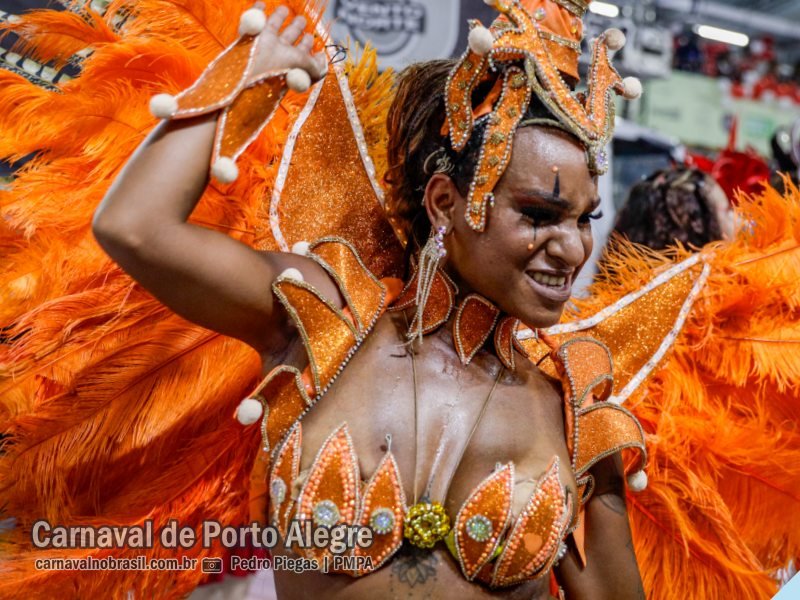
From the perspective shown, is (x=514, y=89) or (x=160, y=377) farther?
(x=160, y=377)

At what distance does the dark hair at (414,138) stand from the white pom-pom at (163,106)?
404 mm

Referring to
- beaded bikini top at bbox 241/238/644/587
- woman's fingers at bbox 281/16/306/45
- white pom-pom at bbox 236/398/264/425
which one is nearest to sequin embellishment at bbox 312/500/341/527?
beaded bikini top at bbox 241/238/644/587

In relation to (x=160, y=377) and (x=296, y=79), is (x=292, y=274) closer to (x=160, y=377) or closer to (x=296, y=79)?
(x=296, y=79)

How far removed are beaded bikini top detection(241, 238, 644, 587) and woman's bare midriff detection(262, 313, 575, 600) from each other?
0.02 meters

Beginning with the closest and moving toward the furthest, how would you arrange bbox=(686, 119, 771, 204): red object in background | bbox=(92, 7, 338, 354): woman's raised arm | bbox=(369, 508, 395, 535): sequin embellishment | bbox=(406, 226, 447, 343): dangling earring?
bbox=(92, 7, 338, 354): woman's raised arm, bbox=(369, 508, 395, 535): sequin embellishment, bbox=(406, 226, 447, 343): dangling earring, bbox=(686, 119, 771, 204): red object in background

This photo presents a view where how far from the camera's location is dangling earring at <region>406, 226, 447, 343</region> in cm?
128

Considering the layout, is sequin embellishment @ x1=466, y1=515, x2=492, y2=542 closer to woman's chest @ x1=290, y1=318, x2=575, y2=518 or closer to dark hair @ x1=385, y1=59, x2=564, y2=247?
woman's chest @ x1=290, y1=318, x2=575, y2=518

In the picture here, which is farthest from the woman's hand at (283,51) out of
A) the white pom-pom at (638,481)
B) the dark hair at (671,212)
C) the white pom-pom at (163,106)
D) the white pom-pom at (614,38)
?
the dark hair at (671,212)

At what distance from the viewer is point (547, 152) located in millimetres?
1232

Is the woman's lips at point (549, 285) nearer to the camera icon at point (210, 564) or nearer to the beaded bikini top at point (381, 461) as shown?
the beaded bikini top at point (381, 461)

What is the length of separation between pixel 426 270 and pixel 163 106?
1.43ft

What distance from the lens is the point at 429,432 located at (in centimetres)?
125

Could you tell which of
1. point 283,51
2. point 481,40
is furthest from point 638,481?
point 283,51

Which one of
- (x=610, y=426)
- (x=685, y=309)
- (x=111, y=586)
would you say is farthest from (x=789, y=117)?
(x=111, y=586)
